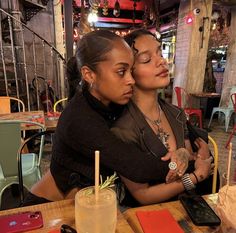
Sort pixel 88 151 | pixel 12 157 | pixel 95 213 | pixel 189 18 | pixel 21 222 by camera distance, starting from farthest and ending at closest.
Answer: pixel 189 18
pixel 12 157
pixel 88 151
pixel 21 222
pixel 95 213

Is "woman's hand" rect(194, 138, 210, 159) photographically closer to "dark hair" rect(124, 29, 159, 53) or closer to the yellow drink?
"dark hair" rect(124, 29, 159, 53)

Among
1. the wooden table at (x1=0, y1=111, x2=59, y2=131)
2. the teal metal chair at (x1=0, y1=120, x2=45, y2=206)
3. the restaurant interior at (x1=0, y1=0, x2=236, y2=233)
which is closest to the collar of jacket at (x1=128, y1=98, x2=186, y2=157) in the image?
the teal metal chair at (x1=0, y1=120, x2=45, y2=206)

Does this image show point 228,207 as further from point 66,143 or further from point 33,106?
point 33,106

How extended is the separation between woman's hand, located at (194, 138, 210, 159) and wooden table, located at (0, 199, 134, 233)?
705mm

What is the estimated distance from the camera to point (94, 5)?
584cm

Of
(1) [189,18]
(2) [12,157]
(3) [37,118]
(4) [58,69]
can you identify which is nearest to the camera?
(2) [12,157]

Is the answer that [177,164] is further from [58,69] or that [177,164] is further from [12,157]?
[58,69]

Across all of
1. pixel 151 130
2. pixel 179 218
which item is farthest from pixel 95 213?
pixel 151 130

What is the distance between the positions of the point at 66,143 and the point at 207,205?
0.69m

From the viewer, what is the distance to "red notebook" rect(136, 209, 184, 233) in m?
0.90

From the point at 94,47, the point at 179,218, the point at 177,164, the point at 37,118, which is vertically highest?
the point at 94,47

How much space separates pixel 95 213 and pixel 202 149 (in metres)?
0.97

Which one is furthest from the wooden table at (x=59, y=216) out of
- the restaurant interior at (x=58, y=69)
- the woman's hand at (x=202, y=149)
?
the restaurant interior at (x=58, y=69)

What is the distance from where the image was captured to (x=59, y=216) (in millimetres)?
974
